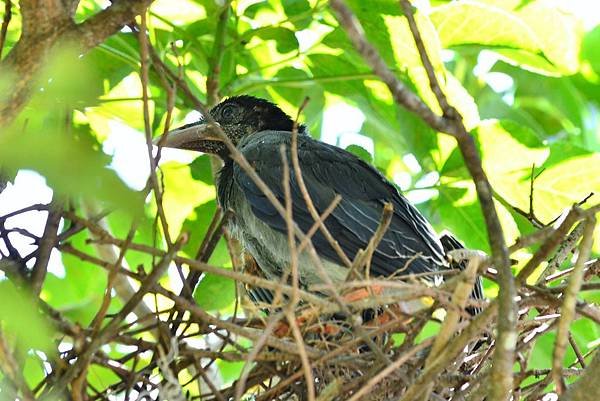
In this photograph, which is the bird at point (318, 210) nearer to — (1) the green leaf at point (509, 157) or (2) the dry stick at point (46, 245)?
(1) the green leaf at point (509, 157)

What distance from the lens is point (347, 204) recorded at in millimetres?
3695

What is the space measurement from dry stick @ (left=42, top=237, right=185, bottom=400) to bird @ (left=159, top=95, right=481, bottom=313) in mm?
920

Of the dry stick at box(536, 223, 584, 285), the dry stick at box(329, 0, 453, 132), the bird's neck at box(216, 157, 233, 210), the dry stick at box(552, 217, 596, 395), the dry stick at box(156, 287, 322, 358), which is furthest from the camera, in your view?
the bird's neck at box(216, 157, 233, 210)

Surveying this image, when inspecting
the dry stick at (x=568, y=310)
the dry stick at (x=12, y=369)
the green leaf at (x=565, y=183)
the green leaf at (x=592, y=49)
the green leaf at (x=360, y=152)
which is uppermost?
the green leaf at (x=592, y=49)

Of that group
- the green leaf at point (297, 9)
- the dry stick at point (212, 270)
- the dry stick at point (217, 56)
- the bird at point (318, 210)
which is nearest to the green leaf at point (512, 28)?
the green leaf at point (297, 9)

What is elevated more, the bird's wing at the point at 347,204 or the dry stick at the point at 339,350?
the bird's wing at the point at 347,204

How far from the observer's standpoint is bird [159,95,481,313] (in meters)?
3.55

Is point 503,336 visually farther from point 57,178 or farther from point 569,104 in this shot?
point 569,104

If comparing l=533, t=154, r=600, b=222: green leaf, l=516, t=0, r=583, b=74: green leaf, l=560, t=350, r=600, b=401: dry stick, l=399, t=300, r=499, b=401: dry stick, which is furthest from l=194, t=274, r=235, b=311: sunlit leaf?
l=560, t=350, r=600, b=401: dry stick

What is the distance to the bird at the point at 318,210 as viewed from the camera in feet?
11.6

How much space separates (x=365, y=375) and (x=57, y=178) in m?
1.34

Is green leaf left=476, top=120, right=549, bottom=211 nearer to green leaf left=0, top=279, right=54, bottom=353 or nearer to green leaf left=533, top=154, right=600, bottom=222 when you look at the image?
green leaf left=533, top=154, right=600, bottom=222

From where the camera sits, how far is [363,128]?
5.11m

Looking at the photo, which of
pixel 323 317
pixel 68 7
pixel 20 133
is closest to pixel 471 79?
pixel 323 317
